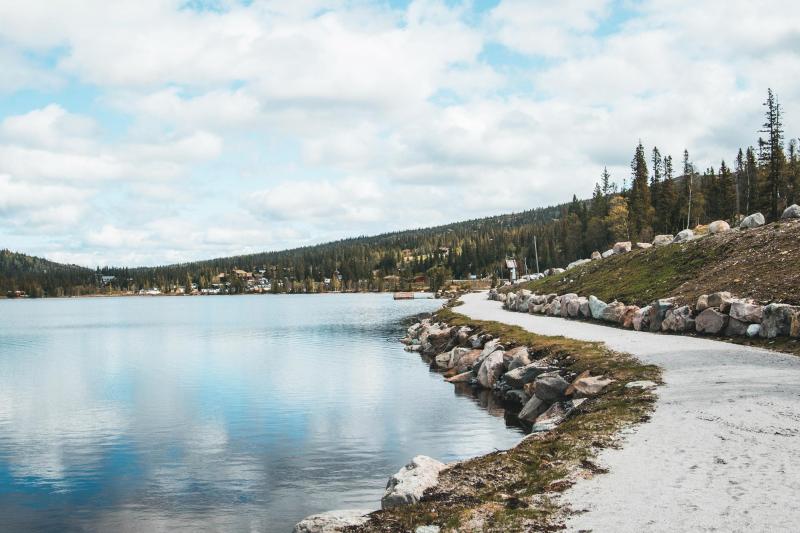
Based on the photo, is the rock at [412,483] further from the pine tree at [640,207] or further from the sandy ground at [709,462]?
the pine tree at [640,207]

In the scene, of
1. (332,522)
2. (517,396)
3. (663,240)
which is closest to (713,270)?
(663,240)

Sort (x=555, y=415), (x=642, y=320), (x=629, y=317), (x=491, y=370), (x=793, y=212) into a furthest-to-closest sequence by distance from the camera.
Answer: (x=793, y=212) < (x=629, y=317) < (x=642, y=320) < (x=491, y=370) < (x=555, y=415)

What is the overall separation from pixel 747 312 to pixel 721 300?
7.35ft

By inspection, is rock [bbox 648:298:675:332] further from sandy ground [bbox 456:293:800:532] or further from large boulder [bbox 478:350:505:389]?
sandy ground [bbox 456:293:800:532]

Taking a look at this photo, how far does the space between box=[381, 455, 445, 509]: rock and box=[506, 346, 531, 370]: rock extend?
15824 mm

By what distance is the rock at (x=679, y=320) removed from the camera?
3016 cm

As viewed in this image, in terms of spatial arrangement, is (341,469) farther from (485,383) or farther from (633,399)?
(485,383)

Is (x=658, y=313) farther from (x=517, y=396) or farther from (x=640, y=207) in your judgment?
(x=640, y=207)

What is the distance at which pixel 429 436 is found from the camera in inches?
866

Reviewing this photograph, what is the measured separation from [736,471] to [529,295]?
163 feet

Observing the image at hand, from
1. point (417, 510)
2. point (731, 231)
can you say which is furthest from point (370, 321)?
point (417, 510)

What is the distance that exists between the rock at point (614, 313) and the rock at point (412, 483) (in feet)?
87.9

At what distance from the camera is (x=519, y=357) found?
29.4m

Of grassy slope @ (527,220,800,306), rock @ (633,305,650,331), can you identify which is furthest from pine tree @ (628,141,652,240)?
rock @ (633,305,650,331)
